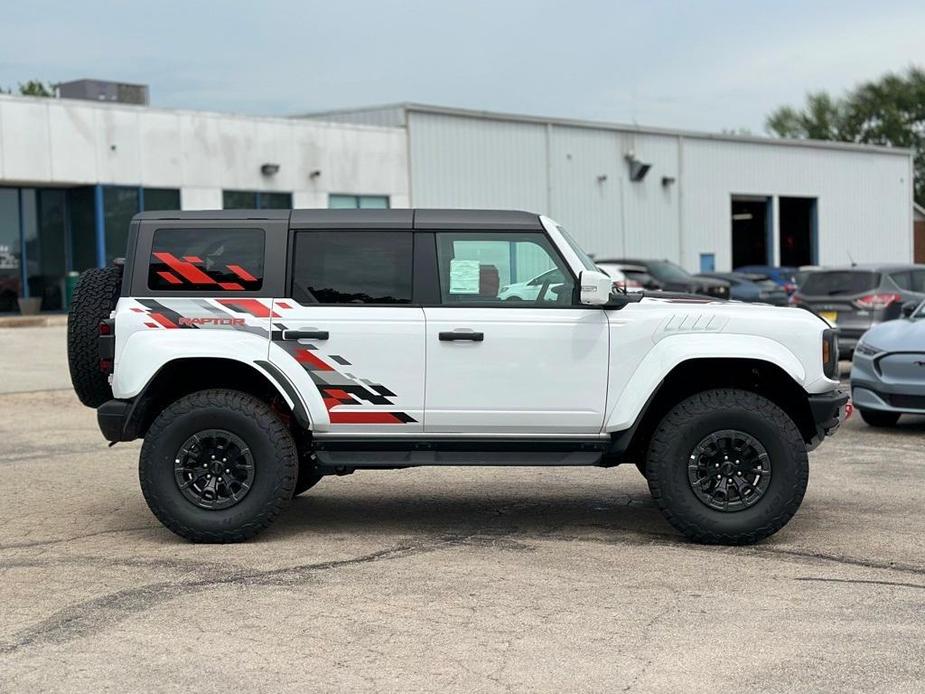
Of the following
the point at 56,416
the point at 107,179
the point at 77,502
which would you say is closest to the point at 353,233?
the point at 77,502

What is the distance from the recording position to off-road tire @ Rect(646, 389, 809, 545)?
23.9 feet

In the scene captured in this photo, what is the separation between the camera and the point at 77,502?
890 cm

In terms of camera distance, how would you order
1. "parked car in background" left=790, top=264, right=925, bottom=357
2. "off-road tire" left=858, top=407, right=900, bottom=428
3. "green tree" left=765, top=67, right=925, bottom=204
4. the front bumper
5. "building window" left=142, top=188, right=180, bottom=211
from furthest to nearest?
"green tree" left=765, top=67, right=925, bottom=204 < "building window" left=142, top=188, right=180, bottom=211 < "parked car in background" left=790, top=264, right=925, bottom=357 < "off-road tire" left=858, top=407, right=900, bottom=428 < the front bumper

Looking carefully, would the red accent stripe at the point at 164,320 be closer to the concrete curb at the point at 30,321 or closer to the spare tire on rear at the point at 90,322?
the spare tire on rear at the point at 90,322

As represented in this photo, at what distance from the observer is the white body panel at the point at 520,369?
7.36 m

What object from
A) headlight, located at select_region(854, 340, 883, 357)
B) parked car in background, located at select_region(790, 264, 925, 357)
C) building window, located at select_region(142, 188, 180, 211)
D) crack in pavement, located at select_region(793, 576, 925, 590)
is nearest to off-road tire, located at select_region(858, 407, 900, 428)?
headlight, located at select_region(854, 340, 883, 357)

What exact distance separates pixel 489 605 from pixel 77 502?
4.01 m

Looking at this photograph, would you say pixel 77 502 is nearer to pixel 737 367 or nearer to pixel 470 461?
pixel 470 461

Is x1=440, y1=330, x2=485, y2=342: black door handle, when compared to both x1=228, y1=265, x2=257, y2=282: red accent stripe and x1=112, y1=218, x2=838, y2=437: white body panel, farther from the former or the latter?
x1=228, y1=265, x2=257, y2=282: red accent stripe

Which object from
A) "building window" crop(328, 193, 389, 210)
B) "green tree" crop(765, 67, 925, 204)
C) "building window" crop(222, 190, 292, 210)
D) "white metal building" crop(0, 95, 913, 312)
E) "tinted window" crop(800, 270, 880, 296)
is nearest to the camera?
"tinted window" crop(800, 270, 880, 296)

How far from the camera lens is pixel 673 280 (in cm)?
3191

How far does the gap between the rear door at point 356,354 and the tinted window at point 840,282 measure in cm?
1143

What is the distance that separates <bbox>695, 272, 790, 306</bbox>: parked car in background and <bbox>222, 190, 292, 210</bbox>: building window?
11.2 m

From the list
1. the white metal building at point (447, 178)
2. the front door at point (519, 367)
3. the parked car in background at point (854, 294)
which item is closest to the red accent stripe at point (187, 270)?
the front door at point (519, 367)
